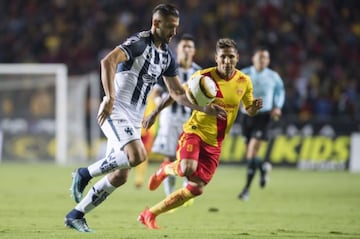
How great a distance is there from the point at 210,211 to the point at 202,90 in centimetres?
272

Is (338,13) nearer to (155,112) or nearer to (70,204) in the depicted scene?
(70,204)

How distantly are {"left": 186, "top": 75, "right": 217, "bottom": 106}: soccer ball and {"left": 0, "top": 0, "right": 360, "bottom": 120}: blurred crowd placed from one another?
41.9 feet

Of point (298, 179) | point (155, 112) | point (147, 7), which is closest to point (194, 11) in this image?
point (147, 7)

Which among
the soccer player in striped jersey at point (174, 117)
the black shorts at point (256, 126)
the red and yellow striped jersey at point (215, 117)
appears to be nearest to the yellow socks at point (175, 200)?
the red and yellow striped jersey at point (215, 117)

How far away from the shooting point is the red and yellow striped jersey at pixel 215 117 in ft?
30.0

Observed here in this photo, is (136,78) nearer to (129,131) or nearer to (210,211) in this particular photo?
(129,131)

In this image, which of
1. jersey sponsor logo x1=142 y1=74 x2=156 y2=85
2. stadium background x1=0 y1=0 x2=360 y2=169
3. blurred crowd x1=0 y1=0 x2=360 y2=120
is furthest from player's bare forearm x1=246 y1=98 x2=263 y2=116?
blurred crowd x1=0 y1=0 x2=360 y2=120

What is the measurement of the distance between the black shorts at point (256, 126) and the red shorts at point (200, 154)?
4.55 metres

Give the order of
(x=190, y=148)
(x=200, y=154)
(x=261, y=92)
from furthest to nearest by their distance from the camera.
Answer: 1. (x=261, y=92)
2. (x=200, y=154)
3. (x=190, y=148)

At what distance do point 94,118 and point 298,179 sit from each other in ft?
20.5

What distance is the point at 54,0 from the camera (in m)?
25.8

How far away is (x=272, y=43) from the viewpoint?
23438 millimetres

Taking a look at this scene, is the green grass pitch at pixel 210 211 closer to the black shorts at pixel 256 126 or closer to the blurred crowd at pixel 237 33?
the black shorts at pixel 256 126

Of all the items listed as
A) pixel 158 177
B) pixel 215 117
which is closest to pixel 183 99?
pixel 215 117
